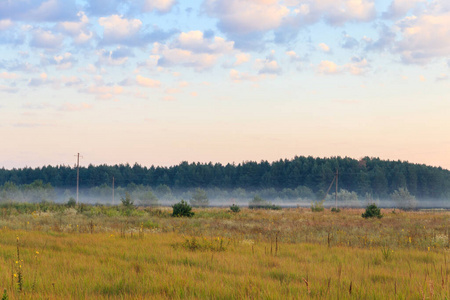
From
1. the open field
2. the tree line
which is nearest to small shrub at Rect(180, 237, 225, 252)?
the open field

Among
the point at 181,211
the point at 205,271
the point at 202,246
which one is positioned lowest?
the point at 181,211

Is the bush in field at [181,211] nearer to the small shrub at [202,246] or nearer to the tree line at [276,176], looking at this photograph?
the small shrub at [202,246]

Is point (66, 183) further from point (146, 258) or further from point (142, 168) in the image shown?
point (146, 258)

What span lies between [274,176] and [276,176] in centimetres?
73

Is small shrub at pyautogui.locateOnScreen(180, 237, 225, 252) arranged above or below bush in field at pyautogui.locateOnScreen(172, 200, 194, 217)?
above

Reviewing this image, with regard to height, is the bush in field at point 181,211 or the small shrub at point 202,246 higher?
the small shrub at point 202,246

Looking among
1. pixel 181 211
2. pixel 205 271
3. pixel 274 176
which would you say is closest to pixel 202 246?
pixel 205 271

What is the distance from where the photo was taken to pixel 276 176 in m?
142

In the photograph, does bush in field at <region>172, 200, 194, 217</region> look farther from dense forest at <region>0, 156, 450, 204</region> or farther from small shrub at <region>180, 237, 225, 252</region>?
dense forest at <region>0, 156, 450, 204</region>

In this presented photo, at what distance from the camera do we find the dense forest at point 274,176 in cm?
13150

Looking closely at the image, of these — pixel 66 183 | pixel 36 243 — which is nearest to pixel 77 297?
pixel 36 243

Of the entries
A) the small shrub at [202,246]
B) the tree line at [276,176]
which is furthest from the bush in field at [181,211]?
the tree line at [276,176]

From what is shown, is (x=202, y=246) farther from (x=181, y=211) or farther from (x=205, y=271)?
(x=181, y=211)

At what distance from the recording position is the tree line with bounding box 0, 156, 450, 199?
132 meters
